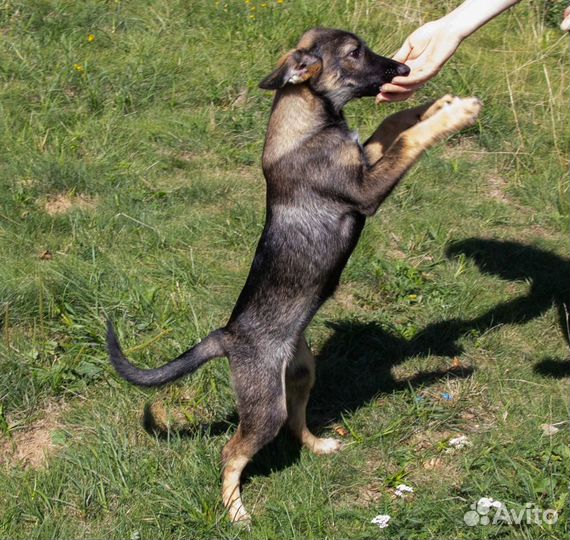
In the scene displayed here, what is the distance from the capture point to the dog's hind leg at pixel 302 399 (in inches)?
175

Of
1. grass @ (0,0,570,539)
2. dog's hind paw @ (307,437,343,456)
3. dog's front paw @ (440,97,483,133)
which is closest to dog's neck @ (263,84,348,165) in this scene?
dog's front paw @ (440,97,483,133)

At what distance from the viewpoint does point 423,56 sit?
15.4ft

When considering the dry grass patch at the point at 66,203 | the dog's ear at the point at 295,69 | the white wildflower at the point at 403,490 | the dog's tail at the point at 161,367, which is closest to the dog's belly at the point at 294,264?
the dog's tail at the point at 161,367

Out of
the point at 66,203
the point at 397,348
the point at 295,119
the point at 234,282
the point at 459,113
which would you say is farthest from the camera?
the point at 66,203

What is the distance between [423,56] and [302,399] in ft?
5.95

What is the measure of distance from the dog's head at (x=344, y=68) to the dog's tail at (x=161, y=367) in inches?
52.2

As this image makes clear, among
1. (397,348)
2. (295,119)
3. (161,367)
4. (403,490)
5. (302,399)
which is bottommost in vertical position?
(403,490)

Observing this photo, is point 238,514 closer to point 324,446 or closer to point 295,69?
point 324,446

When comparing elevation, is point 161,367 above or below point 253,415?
above

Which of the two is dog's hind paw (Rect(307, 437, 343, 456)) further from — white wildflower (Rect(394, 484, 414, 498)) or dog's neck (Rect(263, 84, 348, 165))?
dog's neck (Rect(263, 84, 348, 165))

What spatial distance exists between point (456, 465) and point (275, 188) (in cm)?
152

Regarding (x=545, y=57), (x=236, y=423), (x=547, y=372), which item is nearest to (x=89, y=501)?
(x=236, y=423)

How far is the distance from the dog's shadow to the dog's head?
4.51 feet

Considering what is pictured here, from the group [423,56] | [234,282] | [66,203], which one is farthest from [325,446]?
[66,203]
